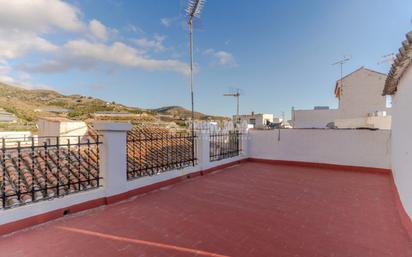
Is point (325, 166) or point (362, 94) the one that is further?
point (362, 94)

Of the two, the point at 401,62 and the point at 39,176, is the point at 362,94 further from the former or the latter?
the point at 39,176

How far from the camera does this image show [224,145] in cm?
842

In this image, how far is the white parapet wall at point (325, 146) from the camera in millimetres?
7566

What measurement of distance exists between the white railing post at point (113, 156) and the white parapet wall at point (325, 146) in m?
6.63

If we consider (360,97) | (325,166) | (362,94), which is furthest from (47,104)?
(362,94)

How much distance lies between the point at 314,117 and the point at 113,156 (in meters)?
20.6

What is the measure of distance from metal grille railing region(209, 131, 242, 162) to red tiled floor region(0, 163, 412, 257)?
2.35 metres

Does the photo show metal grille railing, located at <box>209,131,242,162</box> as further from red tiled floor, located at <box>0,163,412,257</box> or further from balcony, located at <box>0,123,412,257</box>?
red tiled floor, located at <box>0,163,412,257</box>

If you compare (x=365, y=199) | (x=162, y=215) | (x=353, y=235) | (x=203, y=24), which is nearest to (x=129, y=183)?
(x=162, y=215)

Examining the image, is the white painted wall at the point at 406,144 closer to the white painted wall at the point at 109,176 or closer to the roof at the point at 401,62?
the roof at the point at 401,62

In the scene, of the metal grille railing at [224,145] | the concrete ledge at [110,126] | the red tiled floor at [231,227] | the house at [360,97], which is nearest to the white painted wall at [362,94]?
the house at [360,97]

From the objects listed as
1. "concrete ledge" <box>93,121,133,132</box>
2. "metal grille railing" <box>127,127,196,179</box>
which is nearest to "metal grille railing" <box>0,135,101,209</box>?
"concrete ledge" <box>93,121,133,132</box>

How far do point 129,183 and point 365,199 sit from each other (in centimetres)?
524

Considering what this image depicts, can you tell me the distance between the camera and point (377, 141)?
24.8 feet
